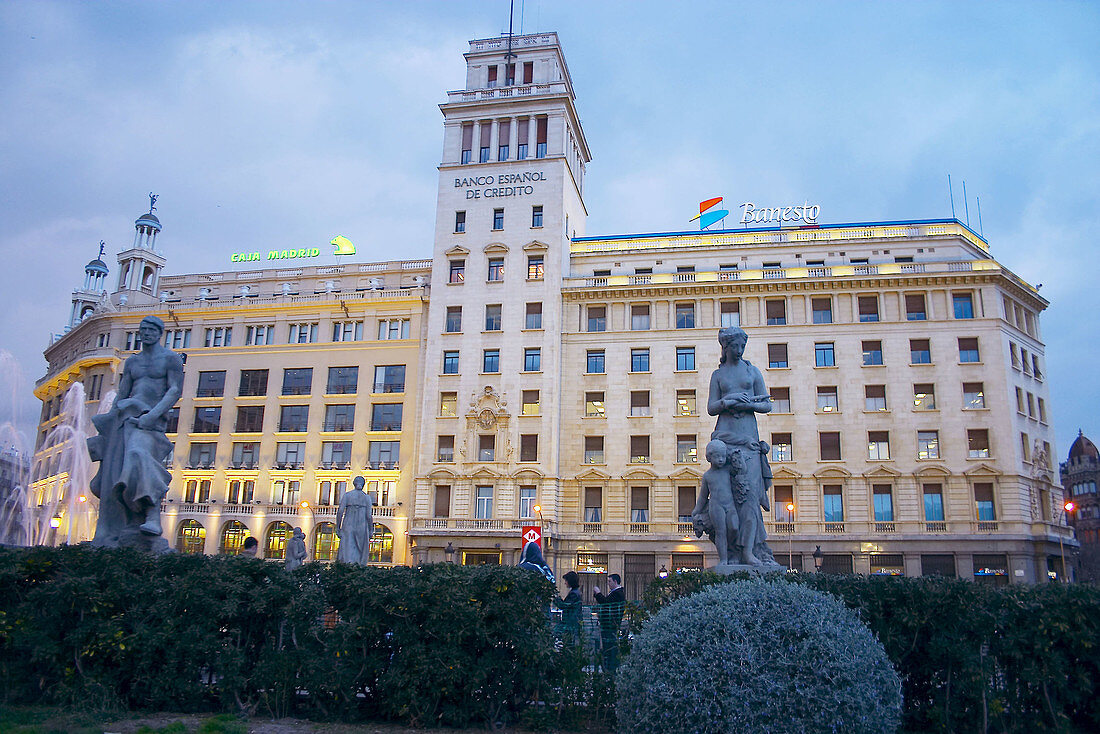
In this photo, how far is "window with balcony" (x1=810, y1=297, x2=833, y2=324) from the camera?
53.1 m

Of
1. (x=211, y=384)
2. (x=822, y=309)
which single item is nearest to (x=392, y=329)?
(x=211, y=384)

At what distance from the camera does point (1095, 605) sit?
8.91m

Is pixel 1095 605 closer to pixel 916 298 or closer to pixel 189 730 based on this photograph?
pixel 189 730

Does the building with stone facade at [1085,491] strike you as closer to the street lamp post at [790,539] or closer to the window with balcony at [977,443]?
the window with balcony at [977,443]

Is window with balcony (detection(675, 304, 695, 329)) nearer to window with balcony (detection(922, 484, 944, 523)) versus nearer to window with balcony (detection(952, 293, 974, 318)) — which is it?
window with balcony (detection(952, 293, 974, 318))

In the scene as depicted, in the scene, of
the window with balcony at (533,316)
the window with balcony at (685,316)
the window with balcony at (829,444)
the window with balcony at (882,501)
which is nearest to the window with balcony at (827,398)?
the window with balcony at (829,444)

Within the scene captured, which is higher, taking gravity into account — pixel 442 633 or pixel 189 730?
pixel 442 633

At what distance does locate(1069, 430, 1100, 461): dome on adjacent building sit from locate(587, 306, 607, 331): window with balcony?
266 feet

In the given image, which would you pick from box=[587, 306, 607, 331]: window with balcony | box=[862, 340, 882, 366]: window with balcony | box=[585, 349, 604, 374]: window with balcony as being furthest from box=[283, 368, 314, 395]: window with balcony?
box=[862, 340, 882, 366]: window with balcony

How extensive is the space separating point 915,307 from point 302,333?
43709mm

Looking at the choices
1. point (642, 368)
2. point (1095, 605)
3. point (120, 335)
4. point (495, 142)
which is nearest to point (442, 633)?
point (1095, 605)

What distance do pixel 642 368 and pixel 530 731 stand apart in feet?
148

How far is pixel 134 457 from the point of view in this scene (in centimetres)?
1203

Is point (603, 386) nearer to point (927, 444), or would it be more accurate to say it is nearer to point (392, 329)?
point (392, 329)
